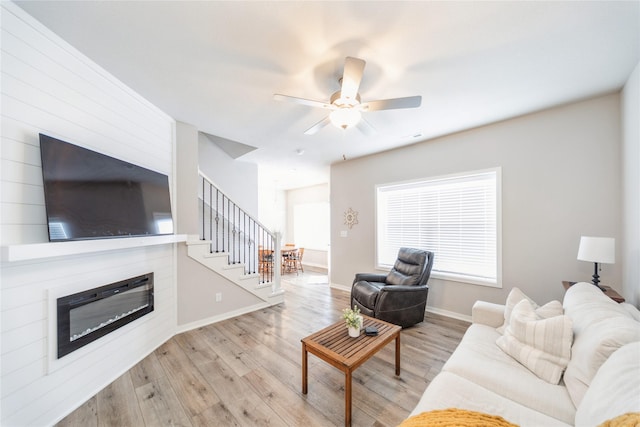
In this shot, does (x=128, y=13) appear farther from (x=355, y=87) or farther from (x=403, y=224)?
(x=403, y=224)

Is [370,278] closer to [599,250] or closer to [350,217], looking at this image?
[350,217]

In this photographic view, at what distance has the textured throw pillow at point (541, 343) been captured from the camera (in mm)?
1425

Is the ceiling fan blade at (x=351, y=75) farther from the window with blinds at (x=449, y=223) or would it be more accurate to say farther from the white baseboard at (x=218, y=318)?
the white baseboard at (x=218, y=318)

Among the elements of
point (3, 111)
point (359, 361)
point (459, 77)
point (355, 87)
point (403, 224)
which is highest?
point (459, 77)

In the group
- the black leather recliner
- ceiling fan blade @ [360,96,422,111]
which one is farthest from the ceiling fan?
the black leather recliner

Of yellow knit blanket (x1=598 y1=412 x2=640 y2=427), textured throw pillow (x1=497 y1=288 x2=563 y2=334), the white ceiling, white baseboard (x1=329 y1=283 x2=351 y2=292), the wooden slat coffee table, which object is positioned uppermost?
the white ceiling

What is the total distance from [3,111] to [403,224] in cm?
461

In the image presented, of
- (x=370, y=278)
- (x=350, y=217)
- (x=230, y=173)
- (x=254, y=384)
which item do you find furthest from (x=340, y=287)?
(x=230, y=173)

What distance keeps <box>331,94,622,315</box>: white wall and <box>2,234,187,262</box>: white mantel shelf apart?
403cm

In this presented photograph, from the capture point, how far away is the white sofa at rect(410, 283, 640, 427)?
965 millimetres

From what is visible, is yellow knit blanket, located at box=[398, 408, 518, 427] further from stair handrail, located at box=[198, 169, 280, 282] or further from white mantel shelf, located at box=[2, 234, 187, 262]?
stair handrail, located at box=[198, 169, 280, 282]

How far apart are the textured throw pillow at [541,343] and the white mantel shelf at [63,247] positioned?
10.8ft

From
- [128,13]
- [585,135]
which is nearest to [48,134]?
[128,13]

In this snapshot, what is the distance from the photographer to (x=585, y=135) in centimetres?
262
